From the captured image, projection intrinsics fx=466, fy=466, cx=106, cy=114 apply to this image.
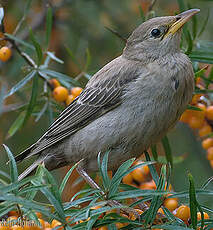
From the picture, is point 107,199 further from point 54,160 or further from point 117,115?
point 54,160

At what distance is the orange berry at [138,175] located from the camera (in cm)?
334

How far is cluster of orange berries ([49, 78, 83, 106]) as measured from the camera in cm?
357

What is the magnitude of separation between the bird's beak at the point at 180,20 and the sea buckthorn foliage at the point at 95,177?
0.09 meters

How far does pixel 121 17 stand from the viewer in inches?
209

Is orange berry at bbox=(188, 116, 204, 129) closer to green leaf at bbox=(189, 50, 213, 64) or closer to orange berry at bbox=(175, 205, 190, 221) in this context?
green leaf at bbox=(189, 50, 213, 64)

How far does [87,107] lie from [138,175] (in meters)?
0.70


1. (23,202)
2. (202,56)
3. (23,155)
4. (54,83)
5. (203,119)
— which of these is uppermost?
(23,202)

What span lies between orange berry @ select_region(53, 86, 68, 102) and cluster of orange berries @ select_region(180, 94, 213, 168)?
946 millimetres

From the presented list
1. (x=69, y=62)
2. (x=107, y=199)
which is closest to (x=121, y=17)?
(x=69, y=62)

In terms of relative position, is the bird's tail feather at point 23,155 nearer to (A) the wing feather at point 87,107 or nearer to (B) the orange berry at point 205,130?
(A) the wing feather at point 87,107

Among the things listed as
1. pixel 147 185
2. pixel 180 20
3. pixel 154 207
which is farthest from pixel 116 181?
pixel 180 20

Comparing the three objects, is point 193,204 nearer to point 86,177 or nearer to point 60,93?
point 86,177

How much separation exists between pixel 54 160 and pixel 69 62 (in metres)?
1.74

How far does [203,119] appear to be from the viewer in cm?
353
